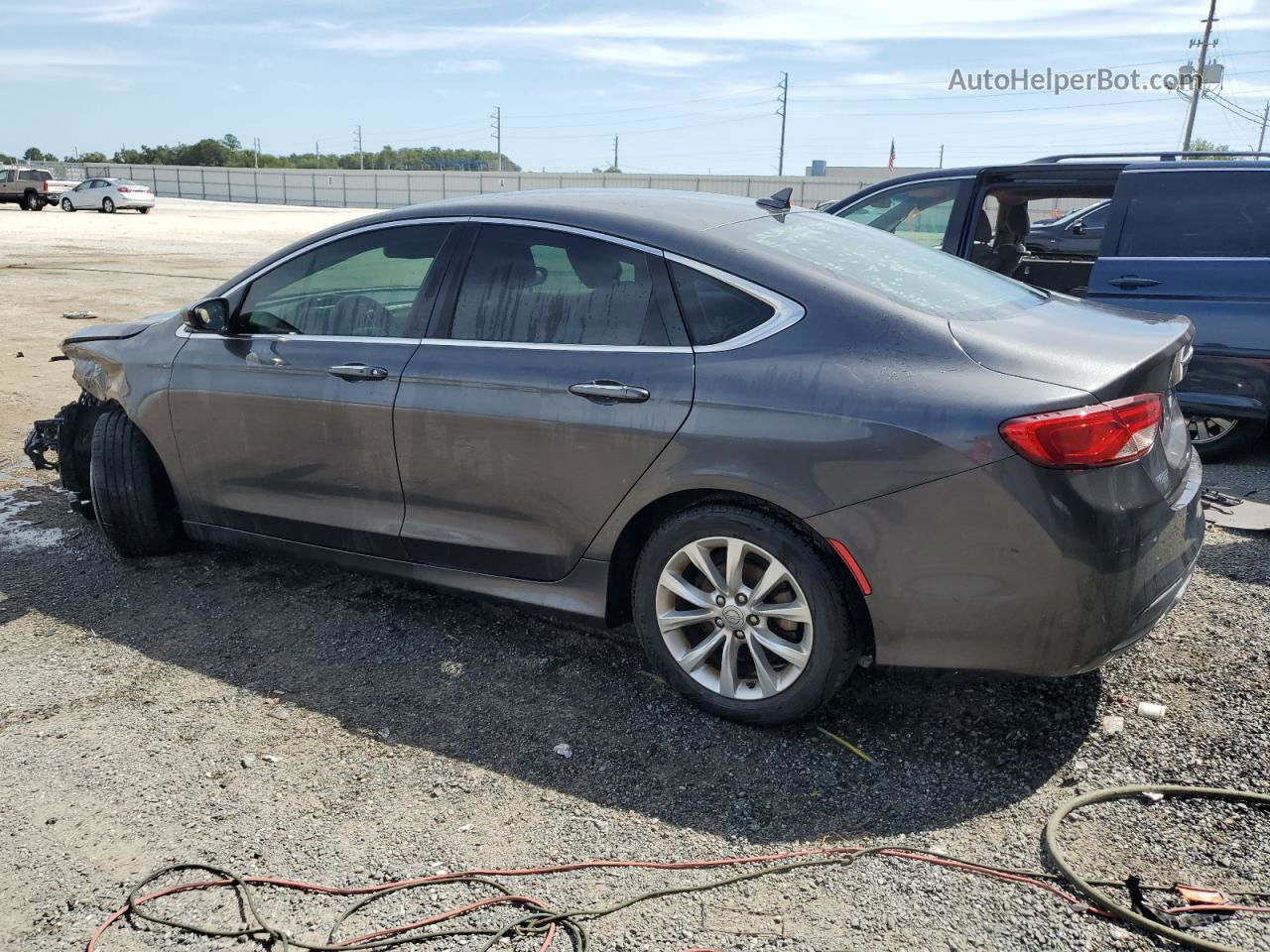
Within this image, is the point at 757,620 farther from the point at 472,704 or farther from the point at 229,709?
the point at 229,709

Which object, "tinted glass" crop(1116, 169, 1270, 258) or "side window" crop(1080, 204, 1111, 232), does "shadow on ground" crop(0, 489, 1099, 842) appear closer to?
"tinted glass" crop(1116, 169, 1270, 258)

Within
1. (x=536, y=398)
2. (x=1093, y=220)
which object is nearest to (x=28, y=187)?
(x=1093, y=220)

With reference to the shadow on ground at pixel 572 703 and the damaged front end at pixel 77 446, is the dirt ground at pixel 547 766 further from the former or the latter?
the damaged front end at pixel 77 446

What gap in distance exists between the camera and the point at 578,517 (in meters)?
3.63

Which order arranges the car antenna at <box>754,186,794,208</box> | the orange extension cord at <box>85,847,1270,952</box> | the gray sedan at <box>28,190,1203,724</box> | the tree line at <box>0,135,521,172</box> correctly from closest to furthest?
the orange extension cord at <box>85,847,1270,952</box> → the gray sedan at <box>28,190,1203,724</box> → the car antenna at <box>754,186,794,208</box> → the tree line at <box>0,135,521,172</box>

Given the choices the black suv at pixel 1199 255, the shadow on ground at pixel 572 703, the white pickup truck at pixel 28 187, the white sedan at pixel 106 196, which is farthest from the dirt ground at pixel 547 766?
the white pickup truck at pixel 28 187

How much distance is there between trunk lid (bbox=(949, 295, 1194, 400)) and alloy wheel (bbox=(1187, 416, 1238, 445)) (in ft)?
11.1

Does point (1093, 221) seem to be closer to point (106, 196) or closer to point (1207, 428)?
point (1207, 428)

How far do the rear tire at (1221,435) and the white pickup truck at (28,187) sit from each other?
48.7 m

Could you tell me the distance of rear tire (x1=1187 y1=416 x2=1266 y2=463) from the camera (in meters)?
6.43

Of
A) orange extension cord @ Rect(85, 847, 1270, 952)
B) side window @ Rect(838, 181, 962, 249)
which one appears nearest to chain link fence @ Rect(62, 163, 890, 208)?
side window @ Rect(838, 181, 962, 249)

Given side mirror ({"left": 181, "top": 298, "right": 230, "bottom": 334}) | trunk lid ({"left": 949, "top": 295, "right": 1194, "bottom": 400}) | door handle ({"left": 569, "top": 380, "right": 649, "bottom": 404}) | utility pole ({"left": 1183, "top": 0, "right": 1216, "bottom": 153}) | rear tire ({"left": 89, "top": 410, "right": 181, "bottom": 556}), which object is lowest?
rear tire ({"left": 89, "top": 410, "right": 181, "bottom": 556})

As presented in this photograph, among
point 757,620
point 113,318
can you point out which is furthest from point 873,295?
point 113,318

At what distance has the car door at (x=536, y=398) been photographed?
11.4 ft
